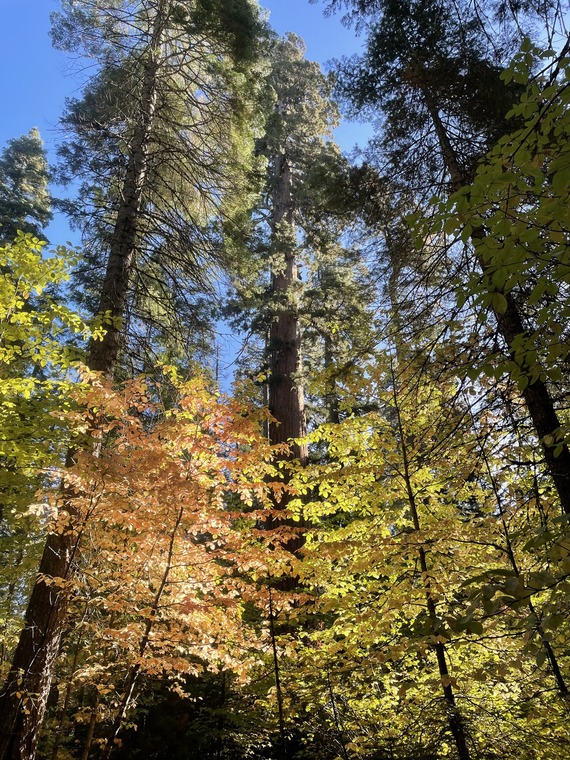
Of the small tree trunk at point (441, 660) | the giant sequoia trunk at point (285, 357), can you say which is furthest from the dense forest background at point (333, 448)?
the giant sequoia trunk at point (285, 357)

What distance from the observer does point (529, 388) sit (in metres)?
3.96

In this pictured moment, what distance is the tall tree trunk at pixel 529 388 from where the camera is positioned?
347 cm

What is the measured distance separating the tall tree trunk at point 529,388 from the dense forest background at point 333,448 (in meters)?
0.03

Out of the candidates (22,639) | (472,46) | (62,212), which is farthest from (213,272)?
(22,639)

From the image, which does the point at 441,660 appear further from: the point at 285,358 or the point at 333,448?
the point at 285,358

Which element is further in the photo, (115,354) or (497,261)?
(115,354)

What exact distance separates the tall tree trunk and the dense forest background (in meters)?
0.03

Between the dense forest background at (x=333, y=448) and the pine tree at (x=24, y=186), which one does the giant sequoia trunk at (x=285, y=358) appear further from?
the pine tree at (x=24, y=186)

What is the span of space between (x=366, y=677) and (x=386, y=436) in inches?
87.2

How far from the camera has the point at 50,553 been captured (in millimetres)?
5219

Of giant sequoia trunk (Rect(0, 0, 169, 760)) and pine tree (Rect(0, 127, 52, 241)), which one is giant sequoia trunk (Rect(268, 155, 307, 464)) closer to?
giant sequoia trunk (Rect(0, 0, 169, 760))

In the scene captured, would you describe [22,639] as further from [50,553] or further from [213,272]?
[213,272]

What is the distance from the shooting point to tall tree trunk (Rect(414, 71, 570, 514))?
136 inches

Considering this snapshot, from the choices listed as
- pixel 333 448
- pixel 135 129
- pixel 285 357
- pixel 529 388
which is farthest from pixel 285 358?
pixel 529 388
